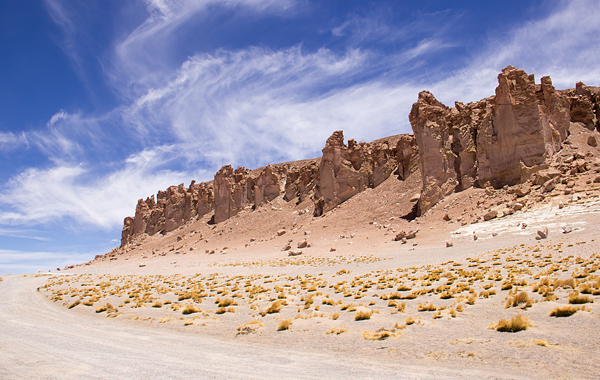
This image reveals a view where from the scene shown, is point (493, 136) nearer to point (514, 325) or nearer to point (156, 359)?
point (514, 325)

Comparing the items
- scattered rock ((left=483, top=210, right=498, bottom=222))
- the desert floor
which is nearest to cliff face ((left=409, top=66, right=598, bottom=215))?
scattered rock ((left=483, top=210, right=498, bottom=222))

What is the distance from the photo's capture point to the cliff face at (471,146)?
3105 centimetres

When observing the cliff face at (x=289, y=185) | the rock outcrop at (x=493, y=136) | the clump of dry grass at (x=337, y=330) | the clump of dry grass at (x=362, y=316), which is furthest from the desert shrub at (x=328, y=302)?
the cliff face at (x=289, y=185)

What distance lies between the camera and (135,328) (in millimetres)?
10438

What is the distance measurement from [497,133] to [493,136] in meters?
0.48

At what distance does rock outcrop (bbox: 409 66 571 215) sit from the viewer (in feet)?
101

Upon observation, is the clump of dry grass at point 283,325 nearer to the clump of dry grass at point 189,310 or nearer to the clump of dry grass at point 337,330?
the clump of dry grass at point 337,330

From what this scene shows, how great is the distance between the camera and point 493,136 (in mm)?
33531

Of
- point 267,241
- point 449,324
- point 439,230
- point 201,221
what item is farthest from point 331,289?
point 201,221

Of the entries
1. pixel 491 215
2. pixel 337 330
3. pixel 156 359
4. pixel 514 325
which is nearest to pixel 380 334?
pixel 337 330

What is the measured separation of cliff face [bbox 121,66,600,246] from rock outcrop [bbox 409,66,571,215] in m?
0.08

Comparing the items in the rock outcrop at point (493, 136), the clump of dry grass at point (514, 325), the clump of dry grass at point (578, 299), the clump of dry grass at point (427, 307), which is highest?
the rock outcrop at point (493, 136)

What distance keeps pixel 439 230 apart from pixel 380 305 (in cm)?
2091

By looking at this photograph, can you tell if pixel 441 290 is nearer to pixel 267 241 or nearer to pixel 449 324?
pixel 449 324
